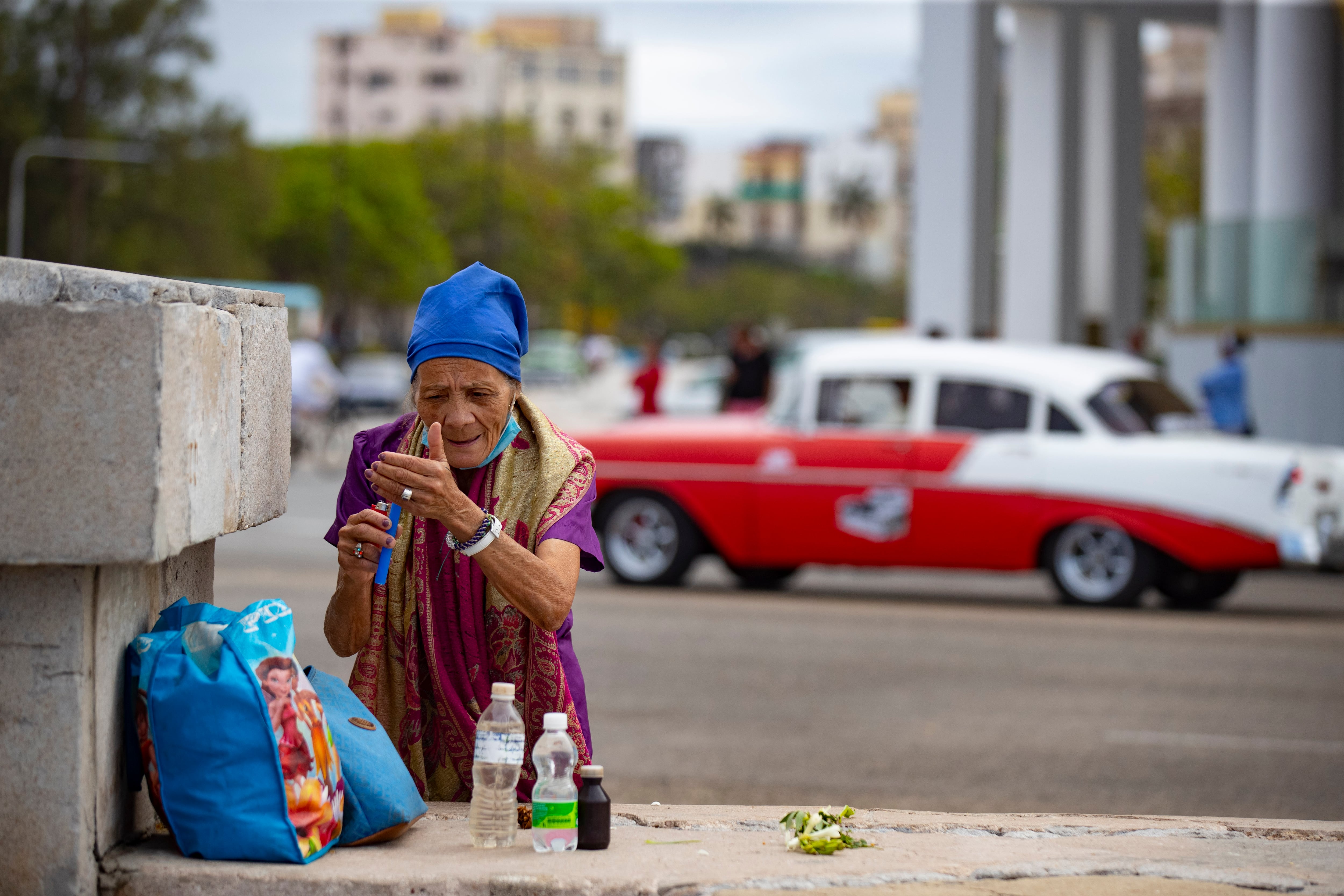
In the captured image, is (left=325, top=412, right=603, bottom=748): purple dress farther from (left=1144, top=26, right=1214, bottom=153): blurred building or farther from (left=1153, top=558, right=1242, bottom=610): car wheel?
(left=1144, top=26, right=1214, bottom=153): blurred building

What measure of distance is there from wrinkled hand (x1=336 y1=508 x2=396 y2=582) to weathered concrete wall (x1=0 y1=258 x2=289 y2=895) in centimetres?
22

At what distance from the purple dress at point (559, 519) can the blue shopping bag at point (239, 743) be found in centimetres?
40

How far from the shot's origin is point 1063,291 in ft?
93.1

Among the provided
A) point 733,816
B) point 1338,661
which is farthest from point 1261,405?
point 733,816

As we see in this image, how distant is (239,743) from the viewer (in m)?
2.96

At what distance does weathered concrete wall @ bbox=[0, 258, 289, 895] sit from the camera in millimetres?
2826

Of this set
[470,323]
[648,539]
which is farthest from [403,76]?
[470,323]

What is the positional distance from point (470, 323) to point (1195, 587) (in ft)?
31.7

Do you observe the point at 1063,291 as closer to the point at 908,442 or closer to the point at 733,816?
the point at 908,442

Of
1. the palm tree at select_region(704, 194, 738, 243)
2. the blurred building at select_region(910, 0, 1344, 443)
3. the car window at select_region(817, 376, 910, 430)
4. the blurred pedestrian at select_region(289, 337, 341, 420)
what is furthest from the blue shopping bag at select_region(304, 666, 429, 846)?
the palm tree at select_region(704, 194, 738, 243)

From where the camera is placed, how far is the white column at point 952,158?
80.8 feet

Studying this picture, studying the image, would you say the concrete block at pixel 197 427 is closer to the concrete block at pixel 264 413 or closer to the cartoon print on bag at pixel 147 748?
the concrete block at pixel 264 413

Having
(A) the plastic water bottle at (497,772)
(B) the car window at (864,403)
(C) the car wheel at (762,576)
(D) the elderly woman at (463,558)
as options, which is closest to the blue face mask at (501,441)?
(D) the elderly woman at (463,558)

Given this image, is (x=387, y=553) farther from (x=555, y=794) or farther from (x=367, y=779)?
(x=555, y=794)
